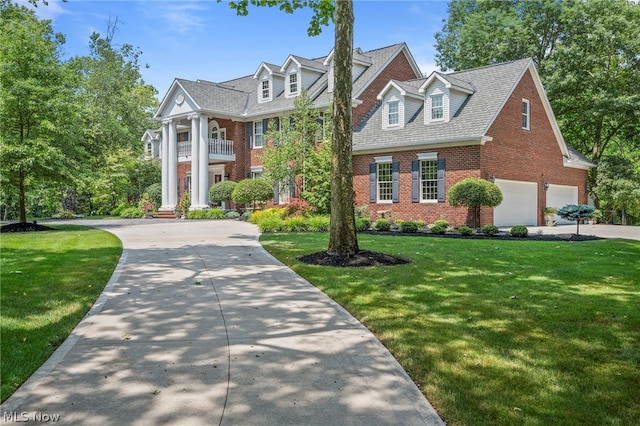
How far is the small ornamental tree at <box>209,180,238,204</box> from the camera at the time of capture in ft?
86.2

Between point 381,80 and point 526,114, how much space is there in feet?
24.7

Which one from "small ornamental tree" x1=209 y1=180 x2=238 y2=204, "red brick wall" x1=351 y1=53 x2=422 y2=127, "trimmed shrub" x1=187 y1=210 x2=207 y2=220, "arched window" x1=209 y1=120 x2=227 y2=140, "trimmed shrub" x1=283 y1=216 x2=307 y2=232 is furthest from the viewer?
"arched window" x1=209 y1=120 x2=227 y2=140

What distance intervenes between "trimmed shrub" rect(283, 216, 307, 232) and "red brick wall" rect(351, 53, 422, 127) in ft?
29.3

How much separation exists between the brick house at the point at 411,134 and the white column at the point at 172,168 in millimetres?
61

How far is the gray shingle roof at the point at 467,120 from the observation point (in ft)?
64.7

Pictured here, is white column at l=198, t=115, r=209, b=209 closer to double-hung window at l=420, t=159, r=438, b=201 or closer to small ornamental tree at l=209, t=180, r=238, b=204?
small ornamental tree at l=209, t=180, r=238, b=204

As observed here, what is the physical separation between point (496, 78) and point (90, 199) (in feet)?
97.1

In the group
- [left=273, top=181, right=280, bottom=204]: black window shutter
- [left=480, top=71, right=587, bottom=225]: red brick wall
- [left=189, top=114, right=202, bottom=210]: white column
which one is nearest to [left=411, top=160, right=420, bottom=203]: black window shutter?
[left=480, top=71, right=587, bottom=225]: red brick wall

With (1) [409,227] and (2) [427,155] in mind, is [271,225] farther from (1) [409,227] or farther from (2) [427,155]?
(2) [427,155]

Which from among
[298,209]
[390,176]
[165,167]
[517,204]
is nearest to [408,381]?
[298,209]

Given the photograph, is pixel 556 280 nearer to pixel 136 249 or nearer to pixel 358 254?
pixel 358 254

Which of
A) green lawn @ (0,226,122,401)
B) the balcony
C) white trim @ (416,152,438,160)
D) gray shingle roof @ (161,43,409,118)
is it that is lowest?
green lawn @ (0,226,122,401)

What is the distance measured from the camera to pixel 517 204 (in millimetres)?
22188

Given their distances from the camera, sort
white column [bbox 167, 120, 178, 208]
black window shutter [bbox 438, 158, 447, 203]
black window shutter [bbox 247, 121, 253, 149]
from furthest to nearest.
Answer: white column [bbox 167, 120, 178, 208]
black window shutter [bbox 247, 121, 253, 149]
black window shutter [bbox 438, 158, 447, 203]
